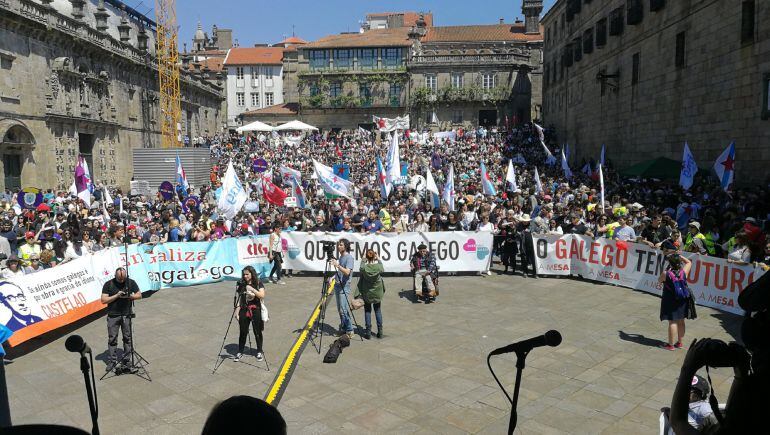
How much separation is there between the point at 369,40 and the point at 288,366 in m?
63.3

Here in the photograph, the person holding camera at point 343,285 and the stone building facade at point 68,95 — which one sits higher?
the stone building facade at point 68,95

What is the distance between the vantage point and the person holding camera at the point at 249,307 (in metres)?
9.23

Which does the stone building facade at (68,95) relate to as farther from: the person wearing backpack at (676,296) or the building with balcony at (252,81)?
the person wearing backpack at (676,296)

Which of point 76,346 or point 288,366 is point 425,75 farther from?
point 76,346

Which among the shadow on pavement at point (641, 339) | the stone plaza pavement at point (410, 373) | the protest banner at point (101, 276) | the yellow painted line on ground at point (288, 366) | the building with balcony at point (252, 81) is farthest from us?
the building with balcony at point (252, 81)

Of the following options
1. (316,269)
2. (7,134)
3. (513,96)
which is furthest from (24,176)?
(513,96)

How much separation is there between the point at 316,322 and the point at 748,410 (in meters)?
9.74

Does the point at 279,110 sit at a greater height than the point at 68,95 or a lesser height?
greater

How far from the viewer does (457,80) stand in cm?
6178

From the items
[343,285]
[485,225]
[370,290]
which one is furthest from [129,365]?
[485,225]

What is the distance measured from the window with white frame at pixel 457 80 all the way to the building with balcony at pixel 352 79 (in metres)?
6.58

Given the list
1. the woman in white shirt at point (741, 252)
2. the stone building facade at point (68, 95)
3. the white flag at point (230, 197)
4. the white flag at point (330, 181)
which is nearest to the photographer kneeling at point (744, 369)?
the woman in white shirt at point (741, 252)

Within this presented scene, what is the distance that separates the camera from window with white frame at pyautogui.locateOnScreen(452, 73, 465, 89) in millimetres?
61625

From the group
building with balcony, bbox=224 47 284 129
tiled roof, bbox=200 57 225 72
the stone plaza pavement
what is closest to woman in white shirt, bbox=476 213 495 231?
the stone plaza pavement
